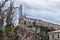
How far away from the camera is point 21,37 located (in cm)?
6016

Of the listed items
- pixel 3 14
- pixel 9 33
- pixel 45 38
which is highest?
pixel 3 14

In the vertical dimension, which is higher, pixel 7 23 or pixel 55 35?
pixel 7 23

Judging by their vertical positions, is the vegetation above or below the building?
above

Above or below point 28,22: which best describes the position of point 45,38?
below

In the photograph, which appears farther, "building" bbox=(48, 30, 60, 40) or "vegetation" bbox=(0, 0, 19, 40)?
"building" bbox=(48, 30, 60, 40)

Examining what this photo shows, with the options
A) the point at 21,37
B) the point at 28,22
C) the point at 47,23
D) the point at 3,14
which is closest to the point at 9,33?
the point at 3,14

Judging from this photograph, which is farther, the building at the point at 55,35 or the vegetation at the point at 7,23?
the building at the point at 55,35

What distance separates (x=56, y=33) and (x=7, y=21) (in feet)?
131

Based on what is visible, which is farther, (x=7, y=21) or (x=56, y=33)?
(x=56, y=33)

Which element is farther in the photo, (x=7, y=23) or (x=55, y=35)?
(x=55, y=35)

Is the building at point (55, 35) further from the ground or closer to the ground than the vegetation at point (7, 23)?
closer to the ground

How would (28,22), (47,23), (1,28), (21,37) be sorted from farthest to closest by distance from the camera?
(47,23), (28,22), (21,37), (1,28)

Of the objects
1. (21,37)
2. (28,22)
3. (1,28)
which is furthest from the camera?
(28,22)

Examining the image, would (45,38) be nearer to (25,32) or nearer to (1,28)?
(25,32)
